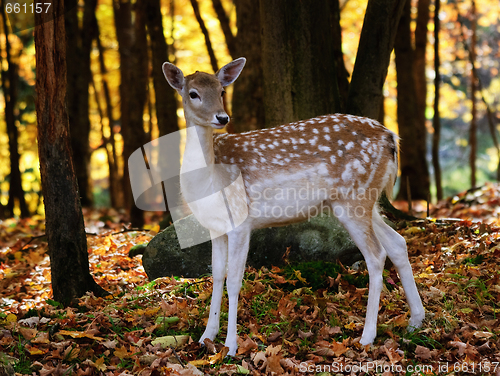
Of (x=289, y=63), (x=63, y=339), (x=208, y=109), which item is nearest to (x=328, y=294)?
(x=208, y=109)

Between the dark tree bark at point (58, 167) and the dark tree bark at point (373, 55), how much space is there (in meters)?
3.54

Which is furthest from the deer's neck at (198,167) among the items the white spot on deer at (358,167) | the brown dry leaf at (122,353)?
the brown dry leaf at (122,353)

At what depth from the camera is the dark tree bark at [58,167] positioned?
4660 mm

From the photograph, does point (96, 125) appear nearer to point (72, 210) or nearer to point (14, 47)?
point (14, 47)

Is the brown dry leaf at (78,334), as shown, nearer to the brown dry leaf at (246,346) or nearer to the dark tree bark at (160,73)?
the brown dry leaf at (246,346)

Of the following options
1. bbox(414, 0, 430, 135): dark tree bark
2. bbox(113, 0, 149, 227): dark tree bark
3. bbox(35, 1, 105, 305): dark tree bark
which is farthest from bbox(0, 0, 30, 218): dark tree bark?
bbox(414, 0, 430, 135): dark tree bark

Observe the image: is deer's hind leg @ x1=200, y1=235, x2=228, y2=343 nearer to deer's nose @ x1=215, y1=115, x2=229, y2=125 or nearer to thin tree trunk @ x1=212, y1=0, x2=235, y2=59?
deer's nose @ x1=215, y1=115, x2=229, y2=125

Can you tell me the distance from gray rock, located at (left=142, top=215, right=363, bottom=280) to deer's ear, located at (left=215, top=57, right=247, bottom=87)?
1814 millimetres

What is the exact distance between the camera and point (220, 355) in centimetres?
375

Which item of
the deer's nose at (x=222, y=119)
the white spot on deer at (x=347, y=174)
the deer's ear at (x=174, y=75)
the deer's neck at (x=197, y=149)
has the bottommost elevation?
the white spot on deer at (x=347, y=174)

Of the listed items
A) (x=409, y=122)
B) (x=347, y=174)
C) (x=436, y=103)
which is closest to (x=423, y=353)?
(x=347, y=174)

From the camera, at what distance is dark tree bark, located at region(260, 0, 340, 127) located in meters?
5.96

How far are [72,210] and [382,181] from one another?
118 inches

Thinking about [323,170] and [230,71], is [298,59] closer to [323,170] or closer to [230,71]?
[230,71]
